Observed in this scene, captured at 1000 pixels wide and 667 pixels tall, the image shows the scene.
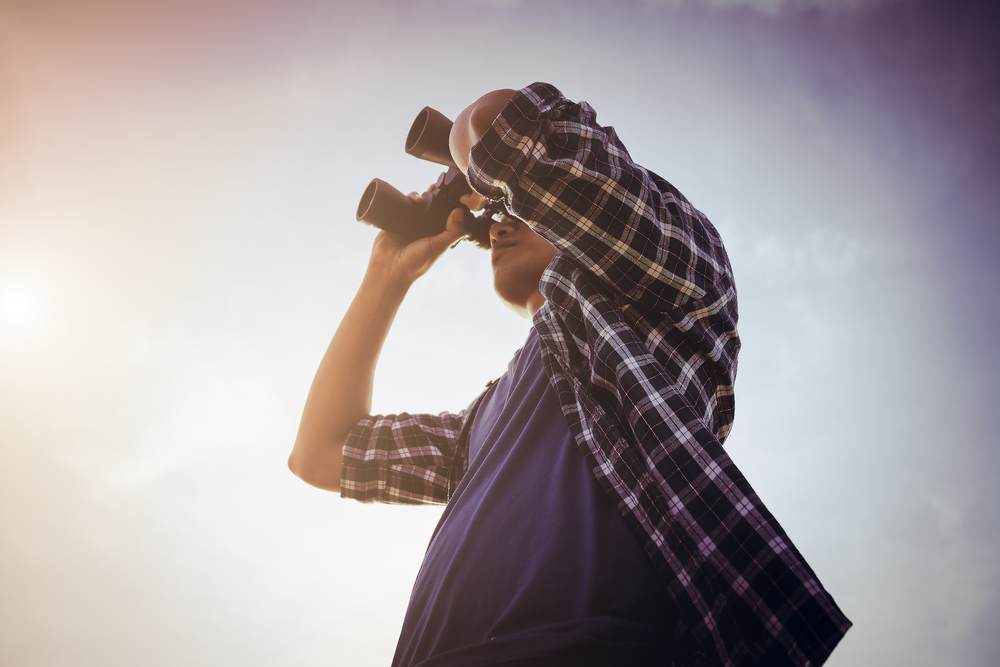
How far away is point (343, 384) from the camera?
Result: 124 cm

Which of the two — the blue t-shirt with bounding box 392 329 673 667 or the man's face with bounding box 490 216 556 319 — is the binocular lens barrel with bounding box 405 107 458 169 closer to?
the man's face with bounding box 490 216 556 319

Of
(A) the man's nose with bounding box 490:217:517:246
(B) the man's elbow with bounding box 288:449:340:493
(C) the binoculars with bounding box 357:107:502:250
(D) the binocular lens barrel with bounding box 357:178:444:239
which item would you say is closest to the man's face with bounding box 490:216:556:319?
(A) the man's nose with bounding box 490:217:517:246

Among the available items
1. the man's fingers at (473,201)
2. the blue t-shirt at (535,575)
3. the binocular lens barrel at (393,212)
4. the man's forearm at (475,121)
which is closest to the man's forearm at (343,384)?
the binocular lens barrel at (393,212)

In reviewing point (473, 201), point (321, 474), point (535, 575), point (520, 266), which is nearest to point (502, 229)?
point (520, 266)

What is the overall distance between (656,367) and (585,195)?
24cm

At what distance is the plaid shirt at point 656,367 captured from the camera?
50 cm

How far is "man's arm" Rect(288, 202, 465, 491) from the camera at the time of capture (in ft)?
3.88

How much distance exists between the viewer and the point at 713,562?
1.74 ft

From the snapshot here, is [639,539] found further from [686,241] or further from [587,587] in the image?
[686,241]

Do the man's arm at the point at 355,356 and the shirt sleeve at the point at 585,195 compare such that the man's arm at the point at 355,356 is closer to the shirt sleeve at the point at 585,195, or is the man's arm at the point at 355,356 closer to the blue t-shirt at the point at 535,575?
the blue t-shirt at the point at 535,575

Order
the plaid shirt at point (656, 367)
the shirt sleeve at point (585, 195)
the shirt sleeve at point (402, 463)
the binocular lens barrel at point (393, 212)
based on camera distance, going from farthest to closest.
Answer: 1. the binocular lens barrel at point (393, 212)
2. the shirt sleeve at point (402, 463)
3. the shirt sleeve at point (585, 195)
4. the plaid shirt at point (656, 367)

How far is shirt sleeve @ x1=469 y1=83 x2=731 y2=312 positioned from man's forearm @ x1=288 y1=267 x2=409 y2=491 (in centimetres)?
71

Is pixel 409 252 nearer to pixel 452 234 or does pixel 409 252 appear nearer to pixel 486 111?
pixel 452 234

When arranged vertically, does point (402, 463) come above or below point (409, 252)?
below
